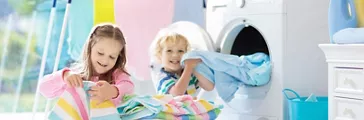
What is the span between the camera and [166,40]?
2.57 meters

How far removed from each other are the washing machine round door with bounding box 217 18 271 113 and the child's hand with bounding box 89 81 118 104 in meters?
0.79

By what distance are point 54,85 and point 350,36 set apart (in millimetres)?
1060

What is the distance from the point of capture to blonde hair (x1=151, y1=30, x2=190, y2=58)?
2570mm

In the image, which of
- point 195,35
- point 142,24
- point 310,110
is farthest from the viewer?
point 142,24

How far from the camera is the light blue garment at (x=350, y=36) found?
6.13 feet

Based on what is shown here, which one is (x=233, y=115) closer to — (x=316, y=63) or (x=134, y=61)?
(x=316, y=63)

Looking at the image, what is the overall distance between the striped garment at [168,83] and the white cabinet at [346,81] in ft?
2.46

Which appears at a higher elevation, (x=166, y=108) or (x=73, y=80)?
(x=73, y=80)

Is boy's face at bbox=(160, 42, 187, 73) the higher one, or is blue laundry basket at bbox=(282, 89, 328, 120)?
boy's face at bbox=(160, 42, 187, 73)

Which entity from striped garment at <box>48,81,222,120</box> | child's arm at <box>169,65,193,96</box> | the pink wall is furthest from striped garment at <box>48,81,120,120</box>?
the pink wall

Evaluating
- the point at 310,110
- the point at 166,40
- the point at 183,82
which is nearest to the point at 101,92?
the point at 183,82

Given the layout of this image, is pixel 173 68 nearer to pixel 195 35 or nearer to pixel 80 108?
pixel 195 35

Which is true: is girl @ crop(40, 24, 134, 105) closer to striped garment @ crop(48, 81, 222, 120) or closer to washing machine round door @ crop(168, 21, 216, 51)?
striped garment @ crop(48, 81, 222, 120)

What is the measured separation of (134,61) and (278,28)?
1.24m
